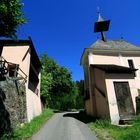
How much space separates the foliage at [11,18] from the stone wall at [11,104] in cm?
357

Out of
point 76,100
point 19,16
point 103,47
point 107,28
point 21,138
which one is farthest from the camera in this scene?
point 76,100

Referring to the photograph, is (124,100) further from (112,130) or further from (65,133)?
(65,133)

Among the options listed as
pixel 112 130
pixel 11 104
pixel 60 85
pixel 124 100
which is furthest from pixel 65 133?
pixel 60 85

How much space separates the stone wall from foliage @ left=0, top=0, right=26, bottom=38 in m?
3.57

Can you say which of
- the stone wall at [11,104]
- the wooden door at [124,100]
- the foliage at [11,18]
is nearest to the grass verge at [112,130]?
the wooden door at [124,100]

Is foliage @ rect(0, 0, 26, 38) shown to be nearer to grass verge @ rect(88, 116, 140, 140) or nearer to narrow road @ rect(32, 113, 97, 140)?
narrow road @ rect(32, 113, 97, 140)

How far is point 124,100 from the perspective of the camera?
16.3 m

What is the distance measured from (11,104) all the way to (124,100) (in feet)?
30.2

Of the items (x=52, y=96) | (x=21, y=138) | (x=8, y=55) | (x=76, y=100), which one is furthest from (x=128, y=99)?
(x=76, y=100)

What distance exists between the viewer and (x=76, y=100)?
5388cm

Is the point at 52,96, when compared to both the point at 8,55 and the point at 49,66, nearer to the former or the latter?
the point at 49,66

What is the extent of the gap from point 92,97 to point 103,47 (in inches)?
250

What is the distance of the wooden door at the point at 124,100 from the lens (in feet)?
52.5

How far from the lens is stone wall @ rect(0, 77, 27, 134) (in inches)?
462
